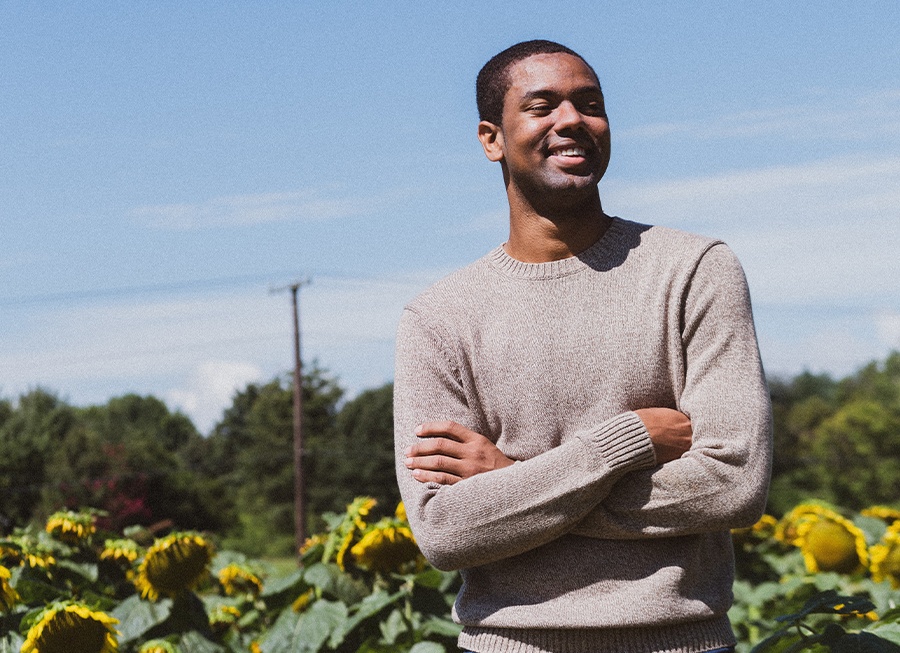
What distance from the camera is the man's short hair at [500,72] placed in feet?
8.32

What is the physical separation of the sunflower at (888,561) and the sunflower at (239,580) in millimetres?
2688

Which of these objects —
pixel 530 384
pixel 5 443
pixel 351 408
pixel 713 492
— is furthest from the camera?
pixel 351 408

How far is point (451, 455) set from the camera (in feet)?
7.79

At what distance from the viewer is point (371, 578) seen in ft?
14.4

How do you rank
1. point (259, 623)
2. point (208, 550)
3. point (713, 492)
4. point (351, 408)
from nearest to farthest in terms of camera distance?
point (713, 492)
point (208, 550)
point (259, 623)
point (351, 408)

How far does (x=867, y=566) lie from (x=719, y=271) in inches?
139

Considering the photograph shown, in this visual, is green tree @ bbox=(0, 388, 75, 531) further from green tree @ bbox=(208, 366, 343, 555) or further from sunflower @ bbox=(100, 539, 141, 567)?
sunflower @ bbox=(100, 539, 141, 567)

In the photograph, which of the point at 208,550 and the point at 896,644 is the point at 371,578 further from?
the point at 896,644

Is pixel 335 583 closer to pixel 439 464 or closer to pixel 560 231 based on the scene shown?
pixel 439 464

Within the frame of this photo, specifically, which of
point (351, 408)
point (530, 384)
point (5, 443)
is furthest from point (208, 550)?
point (351, 408)

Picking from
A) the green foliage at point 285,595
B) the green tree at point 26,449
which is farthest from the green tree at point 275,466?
the green foliage at point 285,595

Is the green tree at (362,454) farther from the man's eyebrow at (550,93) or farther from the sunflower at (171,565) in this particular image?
the man's eyebrow at (550,93)

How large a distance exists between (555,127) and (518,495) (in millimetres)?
752

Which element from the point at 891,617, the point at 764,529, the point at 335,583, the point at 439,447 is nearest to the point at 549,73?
the point at 439,447
